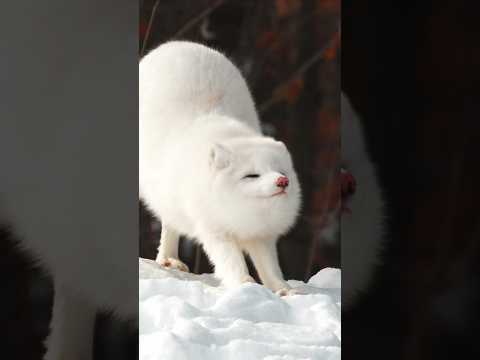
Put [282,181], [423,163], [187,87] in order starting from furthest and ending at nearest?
[187,87] < [282,181] < [423,163]

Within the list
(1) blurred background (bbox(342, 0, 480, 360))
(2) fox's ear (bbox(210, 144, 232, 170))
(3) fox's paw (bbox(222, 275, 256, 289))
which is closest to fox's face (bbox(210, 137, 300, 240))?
(2) fox's ear (bbox(210, 144, 232, 170))

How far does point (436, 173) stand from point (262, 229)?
39 centimetres

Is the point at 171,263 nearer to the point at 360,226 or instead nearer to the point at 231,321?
the point at 231,321

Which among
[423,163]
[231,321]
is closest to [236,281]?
[231,321]

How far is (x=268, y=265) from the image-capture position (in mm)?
1470

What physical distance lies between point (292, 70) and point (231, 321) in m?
0.52

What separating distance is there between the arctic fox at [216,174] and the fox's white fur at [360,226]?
16 cm

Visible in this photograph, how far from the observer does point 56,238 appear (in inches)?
47.2

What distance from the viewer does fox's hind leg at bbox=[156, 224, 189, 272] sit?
1456 millimetres

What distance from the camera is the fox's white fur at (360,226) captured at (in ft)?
4.34

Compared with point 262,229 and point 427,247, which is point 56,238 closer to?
point 262,229

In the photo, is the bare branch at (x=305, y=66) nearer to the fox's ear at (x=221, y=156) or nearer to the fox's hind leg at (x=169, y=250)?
the fox's ear at (x=221, y=156)

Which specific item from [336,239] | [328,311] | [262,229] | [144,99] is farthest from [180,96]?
[328,311]

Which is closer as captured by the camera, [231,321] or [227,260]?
[231,321]
